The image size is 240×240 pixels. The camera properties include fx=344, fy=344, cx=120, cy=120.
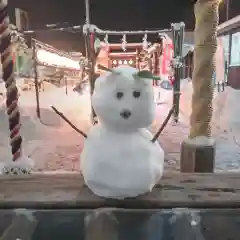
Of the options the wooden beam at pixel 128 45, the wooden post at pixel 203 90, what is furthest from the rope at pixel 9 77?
the wooden beam at pixel 128 45

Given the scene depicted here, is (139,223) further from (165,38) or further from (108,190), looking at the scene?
(165,38)

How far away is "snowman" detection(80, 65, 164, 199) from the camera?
2.12 feet

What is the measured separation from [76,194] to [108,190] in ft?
0.29

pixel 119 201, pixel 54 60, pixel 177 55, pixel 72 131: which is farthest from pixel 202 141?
pixel 54 60

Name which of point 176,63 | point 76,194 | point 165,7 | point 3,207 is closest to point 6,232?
point 3,207

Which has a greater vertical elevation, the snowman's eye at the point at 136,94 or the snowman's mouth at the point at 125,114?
the snowman's eye at the point at 136,94

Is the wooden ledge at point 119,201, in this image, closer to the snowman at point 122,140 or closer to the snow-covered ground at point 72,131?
the snowman at point 122,140

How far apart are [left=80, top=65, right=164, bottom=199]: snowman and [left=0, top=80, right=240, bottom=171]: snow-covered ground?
0.62 metres

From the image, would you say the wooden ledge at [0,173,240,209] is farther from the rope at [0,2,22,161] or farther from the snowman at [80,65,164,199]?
the rope at [0,2,22,161]

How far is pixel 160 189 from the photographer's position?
77 centimetres

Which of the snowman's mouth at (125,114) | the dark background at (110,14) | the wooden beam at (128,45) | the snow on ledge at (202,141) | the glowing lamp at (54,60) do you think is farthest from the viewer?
the wooden beam at (128,45)

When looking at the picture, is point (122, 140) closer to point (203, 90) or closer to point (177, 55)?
point (203, 90)

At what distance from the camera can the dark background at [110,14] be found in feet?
13.1

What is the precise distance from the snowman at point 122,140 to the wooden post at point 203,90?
0.45 meters
